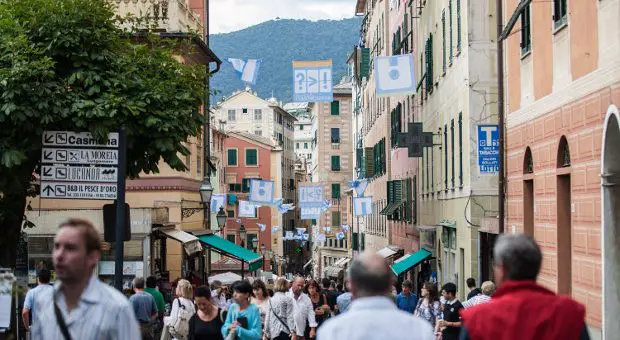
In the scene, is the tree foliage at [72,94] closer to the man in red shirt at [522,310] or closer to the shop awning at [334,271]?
the man in red shirt at [522,310]

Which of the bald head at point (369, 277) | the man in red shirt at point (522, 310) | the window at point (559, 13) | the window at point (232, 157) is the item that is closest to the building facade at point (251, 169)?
the window at point (232, 157)

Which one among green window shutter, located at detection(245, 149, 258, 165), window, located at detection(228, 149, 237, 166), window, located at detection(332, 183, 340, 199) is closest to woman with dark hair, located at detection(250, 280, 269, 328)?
window, located at detection(228, 149, 237, 166)

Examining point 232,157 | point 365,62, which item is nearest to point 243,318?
point 365,62

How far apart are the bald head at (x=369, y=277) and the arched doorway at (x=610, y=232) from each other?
10304mm

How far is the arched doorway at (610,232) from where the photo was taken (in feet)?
53.1

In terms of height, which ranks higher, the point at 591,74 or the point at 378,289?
the point at 591,74

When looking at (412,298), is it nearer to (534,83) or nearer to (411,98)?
(534,83)

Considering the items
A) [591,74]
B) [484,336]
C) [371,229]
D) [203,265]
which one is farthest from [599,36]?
[371,229]

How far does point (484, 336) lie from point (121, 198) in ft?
23.6

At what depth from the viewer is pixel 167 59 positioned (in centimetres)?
2467

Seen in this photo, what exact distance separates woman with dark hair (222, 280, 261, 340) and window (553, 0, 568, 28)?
643cm

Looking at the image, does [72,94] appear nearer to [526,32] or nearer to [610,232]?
[526,32]

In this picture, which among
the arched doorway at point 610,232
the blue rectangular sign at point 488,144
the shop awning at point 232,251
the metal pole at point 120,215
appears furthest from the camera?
the shop awning at point 232,251

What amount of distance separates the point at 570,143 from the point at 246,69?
62.7ft
